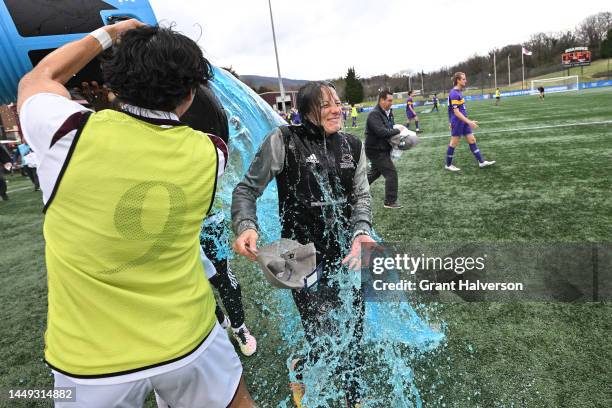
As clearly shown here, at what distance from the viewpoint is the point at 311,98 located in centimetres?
190

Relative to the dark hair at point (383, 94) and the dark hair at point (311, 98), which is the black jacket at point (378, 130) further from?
the dark hair at point (311, 98)

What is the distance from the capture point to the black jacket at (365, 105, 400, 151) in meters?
5.64

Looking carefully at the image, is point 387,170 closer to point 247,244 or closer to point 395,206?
point 395,206

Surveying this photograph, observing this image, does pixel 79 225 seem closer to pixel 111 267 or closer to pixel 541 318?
pixel 111 267

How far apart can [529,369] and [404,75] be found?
96.2 meters

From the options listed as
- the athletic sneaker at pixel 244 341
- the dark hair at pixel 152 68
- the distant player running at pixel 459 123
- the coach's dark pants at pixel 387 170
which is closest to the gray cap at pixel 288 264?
the dark hair at pixel 152 68

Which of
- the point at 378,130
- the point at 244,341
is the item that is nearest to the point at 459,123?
the point at 378,130

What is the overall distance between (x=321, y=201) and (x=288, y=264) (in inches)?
17.1

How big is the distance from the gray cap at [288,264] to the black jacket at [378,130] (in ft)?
13.7

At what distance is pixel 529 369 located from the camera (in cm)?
241

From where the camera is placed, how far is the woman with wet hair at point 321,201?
191 cm

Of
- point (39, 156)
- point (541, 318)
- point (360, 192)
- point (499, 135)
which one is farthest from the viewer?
point (499, 135)

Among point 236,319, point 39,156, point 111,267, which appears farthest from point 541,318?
point 39,156

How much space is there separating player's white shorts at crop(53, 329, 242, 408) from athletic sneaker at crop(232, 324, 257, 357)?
1.49m
